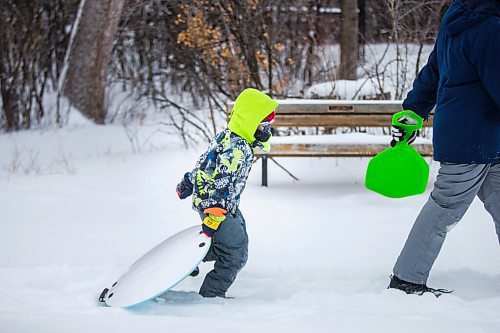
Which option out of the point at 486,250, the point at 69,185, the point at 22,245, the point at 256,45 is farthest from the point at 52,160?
the point at 486,250

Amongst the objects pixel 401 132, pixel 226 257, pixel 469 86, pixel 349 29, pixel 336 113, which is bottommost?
pixel 226 257

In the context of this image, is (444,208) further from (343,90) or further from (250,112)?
(343,90)

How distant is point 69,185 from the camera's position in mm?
6328

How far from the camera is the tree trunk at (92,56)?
10.7 meters

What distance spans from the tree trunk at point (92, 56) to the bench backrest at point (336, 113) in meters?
5.34

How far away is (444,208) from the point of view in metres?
3.49

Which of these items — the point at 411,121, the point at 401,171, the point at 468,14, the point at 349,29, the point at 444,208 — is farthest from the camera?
the point at 349,29

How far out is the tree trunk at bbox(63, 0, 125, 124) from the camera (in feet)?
35.2

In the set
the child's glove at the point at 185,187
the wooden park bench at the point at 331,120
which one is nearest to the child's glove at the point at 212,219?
the child's glove at the point at 185,187

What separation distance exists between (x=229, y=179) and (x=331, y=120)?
112 inches

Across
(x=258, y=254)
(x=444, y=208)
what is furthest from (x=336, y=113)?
(x=444, y=208)

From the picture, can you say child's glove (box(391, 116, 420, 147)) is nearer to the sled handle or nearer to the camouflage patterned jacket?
the sled handle

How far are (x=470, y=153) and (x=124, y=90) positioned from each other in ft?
38.9

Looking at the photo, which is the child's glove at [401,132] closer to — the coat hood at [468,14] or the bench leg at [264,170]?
the coat hood at [468,14]
